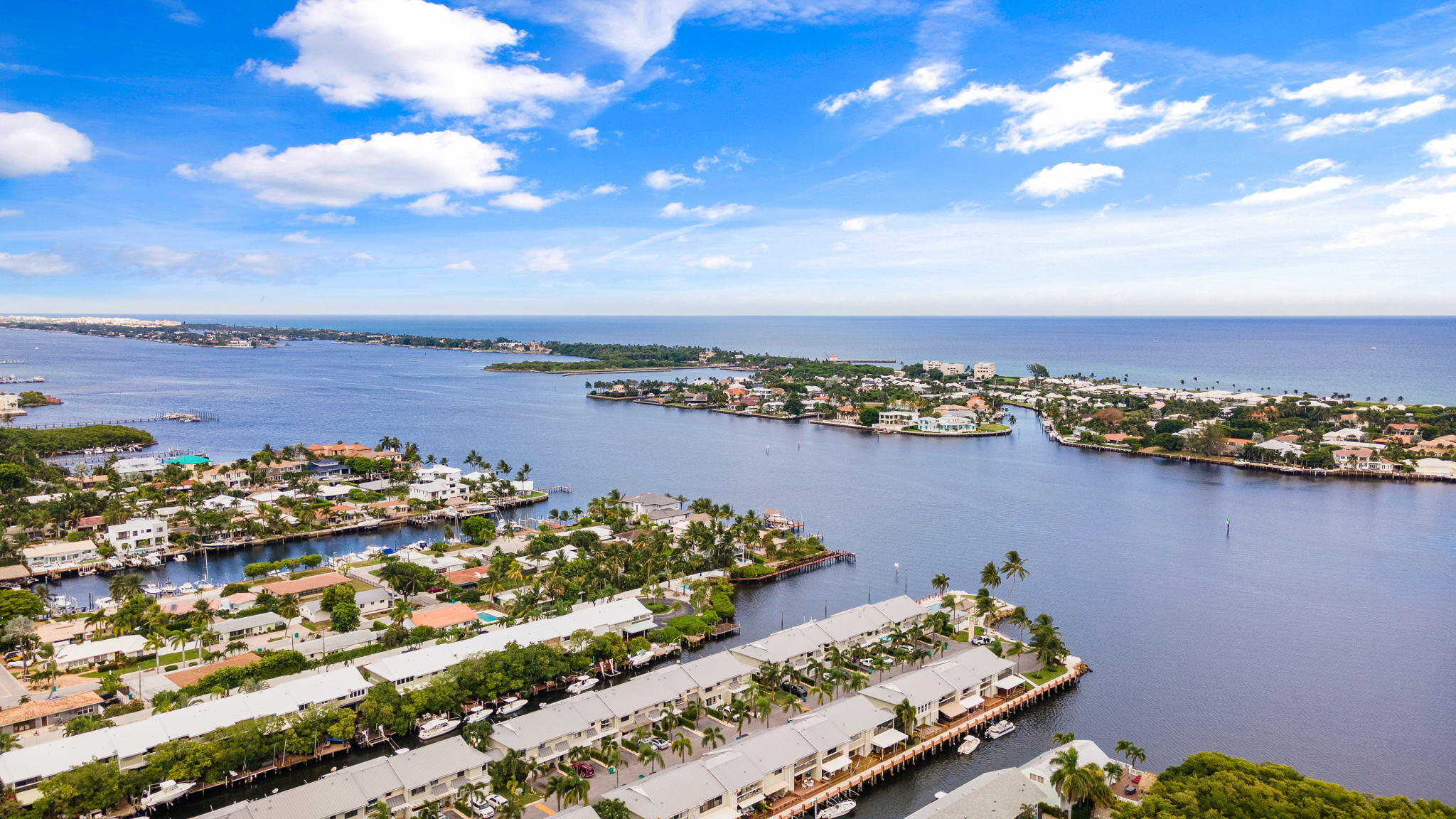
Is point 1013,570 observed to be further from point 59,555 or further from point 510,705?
point 59,555

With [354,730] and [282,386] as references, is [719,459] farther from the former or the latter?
[282,386]

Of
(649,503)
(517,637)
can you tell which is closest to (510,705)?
(517,637)

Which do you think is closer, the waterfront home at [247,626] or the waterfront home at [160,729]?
the waterfront home at [160,729]

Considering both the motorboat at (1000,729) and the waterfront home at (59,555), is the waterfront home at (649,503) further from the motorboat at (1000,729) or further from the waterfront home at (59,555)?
the waterfront home at (59,555)

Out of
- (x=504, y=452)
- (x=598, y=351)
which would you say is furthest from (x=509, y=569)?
(x=598, y=351)

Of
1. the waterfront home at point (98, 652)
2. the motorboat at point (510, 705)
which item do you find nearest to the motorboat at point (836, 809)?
the motorboat at point (510, 705)

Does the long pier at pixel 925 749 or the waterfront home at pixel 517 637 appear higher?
the waterfront home at pixel 517 637
